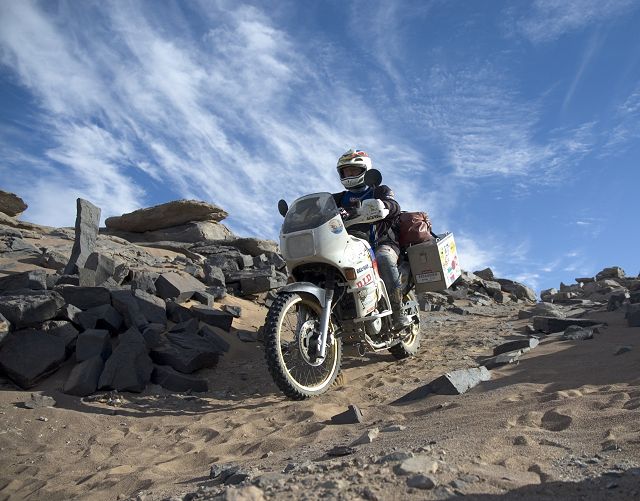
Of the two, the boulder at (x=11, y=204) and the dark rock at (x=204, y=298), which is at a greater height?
the boulder at (x=11, y=204)

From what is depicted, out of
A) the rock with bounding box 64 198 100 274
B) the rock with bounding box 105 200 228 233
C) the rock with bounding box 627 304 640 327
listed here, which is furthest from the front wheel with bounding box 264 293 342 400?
the rock with bounding box 105 200 228 233

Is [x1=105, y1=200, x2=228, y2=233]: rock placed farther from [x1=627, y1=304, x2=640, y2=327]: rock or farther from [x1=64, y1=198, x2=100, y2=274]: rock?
[x1=627, y1=304, x2=640, y2=327]: rock

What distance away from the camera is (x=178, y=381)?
6.51 metres

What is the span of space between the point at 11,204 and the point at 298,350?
25.1m

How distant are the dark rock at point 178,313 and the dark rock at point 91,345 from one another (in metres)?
1.67

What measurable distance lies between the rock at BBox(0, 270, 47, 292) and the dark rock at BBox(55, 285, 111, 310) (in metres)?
0.88

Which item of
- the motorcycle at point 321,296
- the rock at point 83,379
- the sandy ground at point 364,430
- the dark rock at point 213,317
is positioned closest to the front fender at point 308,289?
the motorcycle at point 321,296

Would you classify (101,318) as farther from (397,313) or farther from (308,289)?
(397,313)

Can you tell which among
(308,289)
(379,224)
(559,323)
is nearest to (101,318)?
(308,289)

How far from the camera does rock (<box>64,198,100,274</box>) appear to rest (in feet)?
35.2

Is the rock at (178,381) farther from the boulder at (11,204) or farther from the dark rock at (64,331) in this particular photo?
the boulder at (11,204)

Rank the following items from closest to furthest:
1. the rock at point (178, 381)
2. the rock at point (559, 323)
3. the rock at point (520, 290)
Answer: the rock at point (178, 381) → the rock at point (559, 323) → the rock at point (520, 290)

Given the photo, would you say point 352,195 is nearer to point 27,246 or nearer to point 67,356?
point 67,356

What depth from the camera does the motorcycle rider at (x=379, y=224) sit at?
657cm
